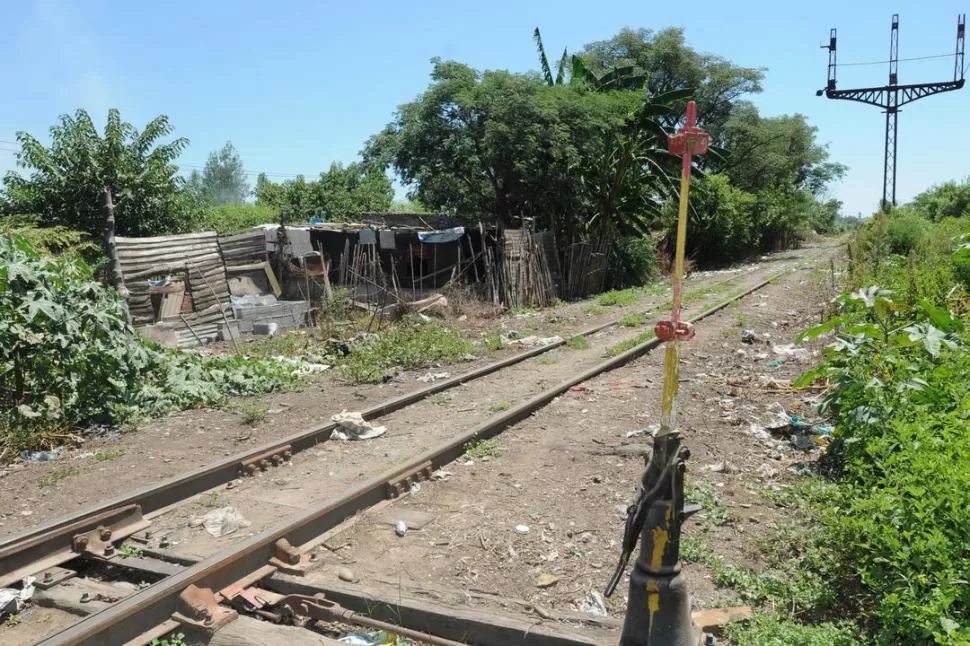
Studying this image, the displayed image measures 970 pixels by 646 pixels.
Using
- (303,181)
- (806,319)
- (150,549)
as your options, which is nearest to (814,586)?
(150,549)

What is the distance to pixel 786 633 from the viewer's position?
343cm

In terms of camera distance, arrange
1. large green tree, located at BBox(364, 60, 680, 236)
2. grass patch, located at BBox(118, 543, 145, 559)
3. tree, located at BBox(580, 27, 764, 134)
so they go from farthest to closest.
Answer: tree, located at BBox(580, 27, 764, 134)
large green tree, located at BBox(364, 60, 680, 236)
grass patch, located at BBox(118, 543, 145, 559)

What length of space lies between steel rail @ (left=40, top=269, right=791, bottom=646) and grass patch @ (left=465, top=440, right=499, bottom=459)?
0.06 meters

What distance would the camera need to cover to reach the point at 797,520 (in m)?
4.87

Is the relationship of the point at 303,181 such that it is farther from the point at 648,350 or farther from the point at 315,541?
the point at 315,541

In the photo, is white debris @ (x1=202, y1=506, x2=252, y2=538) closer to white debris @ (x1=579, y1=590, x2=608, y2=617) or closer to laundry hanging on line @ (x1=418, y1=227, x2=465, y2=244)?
white debris @ (x1=579, y1=590, x2=608, y2=617)

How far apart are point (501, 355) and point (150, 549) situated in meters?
7.59

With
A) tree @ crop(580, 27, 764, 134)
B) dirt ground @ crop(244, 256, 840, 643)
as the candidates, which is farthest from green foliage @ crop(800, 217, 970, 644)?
tree @ crop(580, 27, 764, 134)

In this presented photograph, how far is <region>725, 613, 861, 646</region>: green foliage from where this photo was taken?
3.34 m

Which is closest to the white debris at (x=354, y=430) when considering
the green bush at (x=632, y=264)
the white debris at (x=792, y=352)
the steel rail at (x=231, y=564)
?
the steel rail at (x=231, y=564)

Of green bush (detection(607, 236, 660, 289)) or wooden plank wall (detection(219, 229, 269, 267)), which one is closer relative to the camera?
wooden plank wall (detection(219, 229, 269, 267))

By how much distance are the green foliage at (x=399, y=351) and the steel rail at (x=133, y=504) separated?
2182mm

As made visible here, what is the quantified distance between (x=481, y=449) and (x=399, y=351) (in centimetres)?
479

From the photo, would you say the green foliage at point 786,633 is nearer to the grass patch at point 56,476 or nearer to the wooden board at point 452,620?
the wooden board at point 452,620
